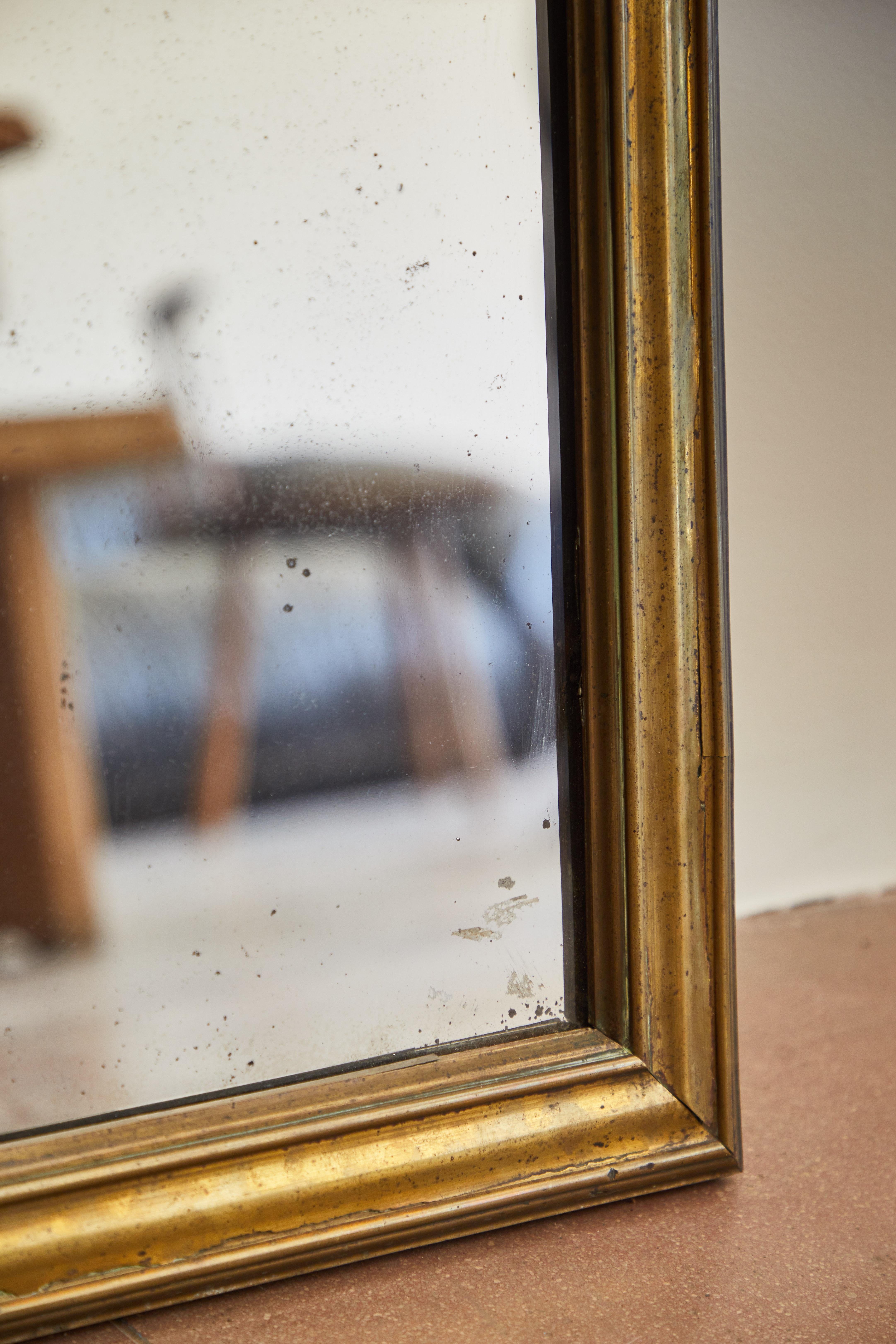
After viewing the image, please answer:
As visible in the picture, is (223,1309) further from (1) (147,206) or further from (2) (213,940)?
A: (1) (147,206)

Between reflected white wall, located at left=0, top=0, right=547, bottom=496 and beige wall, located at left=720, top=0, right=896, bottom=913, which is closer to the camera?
reflected white wall, located at left=0, top=0, right=547, bottom=496

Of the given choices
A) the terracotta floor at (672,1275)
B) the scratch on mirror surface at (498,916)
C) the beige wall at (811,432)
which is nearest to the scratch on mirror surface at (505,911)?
the scratch on mirror surface at (498,916)

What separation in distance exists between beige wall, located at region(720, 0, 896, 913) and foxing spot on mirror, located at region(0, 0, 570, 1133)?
0.32 meters

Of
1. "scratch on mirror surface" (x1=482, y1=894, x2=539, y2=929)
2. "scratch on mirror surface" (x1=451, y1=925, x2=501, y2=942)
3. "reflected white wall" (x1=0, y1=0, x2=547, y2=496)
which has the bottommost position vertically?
"scratch on mirror surface" (x1=451, y1=925, x2=501, y2=942)

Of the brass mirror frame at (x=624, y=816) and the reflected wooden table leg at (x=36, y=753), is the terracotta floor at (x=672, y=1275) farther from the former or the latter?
the reflected wooden table leg at (x=36, y=753)

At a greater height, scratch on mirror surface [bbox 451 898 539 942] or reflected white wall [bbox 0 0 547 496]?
reflected white wall [bbox 0 0 547 496]

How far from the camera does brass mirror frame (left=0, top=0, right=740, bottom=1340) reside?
14.0 inches

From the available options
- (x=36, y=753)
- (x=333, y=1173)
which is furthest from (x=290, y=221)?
(x=333, y=1173)

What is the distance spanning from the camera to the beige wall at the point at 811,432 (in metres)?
0.65

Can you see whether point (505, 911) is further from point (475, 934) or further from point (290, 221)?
point (290, 221)

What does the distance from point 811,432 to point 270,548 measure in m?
0.48

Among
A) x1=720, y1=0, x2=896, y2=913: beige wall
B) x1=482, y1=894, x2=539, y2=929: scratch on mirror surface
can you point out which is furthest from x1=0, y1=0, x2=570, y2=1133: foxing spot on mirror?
x1=720, y1=0, x2=896, y2=913: beige wall

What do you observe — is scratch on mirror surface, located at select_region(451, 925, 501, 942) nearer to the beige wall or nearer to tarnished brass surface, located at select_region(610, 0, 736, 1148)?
tarnished brass surface, located at select_region(610, 0, 736, 1148)

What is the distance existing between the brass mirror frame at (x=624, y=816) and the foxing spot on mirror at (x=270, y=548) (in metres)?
0.02
